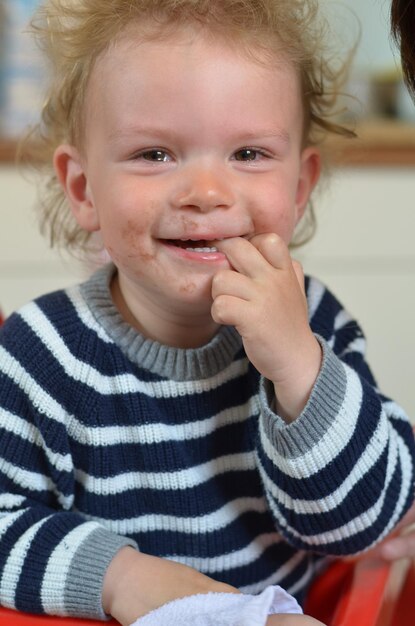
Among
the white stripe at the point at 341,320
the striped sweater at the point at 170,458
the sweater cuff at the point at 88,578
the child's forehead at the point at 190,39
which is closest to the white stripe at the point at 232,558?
the striped sweater at the point at 170,458

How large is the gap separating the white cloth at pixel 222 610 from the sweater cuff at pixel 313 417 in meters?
0.11

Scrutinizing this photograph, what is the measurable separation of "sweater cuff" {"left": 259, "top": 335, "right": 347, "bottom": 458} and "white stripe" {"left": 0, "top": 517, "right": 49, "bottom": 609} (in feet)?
0.66

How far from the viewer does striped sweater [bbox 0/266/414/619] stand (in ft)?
2.42

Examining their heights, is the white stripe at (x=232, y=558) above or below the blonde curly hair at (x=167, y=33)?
below

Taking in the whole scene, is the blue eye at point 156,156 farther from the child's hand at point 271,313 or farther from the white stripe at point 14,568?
the white stripe at point 14,568

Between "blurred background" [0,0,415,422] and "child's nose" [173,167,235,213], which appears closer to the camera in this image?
"child's nose" [173,167,235,213]

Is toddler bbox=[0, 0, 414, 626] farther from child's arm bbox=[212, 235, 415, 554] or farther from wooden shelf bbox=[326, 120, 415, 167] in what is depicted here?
wooden shelf bbox=[326, 120, 415, 167]

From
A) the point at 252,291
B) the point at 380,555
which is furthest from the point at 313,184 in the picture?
the point at 380,555

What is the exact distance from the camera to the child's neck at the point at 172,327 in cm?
83

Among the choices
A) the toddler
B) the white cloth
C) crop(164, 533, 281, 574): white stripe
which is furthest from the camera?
crop(164, 533, 281, 574): white stripe

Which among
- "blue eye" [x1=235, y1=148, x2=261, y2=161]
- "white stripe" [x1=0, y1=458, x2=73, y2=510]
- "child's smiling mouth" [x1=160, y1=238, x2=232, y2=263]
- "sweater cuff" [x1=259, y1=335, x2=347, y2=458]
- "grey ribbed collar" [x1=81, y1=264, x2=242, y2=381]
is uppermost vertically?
"blue eye" [x1=235, y1=148, x2=261, y2=161]

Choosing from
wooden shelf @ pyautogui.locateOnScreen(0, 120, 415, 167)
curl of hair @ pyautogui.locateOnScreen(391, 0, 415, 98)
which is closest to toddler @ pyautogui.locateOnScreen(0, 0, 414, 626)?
curl of hair @ pyautogui.locateOnScreen(391, 0, 415, 98)

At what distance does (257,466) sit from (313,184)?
27 centimetres

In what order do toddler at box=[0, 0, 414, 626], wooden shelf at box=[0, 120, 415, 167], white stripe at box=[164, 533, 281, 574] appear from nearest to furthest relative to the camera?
toddler at box=[0, 0, 414, 626] < white stripe at box=[164, 533, 281, 574] < wooden shelf at box=[0, 120, 415, 167]
